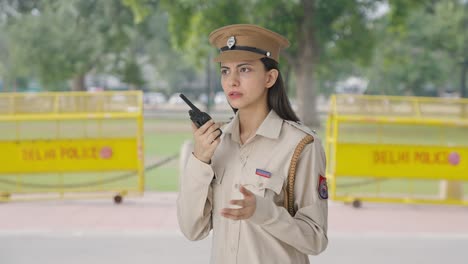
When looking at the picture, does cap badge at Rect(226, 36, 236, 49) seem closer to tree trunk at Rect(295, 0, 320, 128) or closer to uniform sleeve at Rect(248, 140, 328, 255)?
uniform sleeve at Rect(248, 140, 328, 255)

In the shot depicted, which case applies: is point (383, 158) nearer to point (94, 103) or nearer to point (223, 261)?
point (94, 103)

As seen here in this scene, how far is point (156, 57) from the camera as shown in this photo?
44906 mm

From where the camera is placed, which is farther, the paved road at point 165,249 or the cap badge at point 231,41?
the paved road at point 165,249

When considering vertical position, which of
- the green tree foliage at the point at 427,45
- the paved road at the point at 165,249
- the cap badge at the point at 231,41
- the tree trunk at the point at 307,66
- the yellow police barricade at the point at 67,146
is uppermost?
the green tree foliage at the point at 427,45

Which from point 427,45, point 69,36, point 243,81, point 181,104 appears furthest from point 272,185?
point 427,45

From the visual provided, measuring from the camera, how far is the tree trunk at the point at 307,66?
21.6 m

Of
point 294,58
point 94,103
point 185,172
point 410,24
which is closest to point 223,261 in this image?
point 185,172

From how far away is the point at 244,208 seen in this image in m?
1.71

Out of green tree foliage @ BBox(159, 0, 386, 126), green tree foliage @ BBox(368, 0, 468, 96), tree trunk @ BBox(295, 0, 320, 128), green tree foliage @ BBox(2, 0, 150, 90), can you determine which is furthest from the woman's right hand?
green tree foliage @ BBox(2, 0, 150, 90)

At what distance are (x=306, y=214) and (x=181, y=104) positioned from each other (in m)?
0.97

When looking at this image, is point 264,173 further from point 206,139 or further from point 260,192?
point 206,139

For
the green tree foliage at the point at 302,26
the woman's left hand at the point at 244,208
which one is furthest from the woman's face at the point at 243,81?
the green tree foliage at the point at 302,26

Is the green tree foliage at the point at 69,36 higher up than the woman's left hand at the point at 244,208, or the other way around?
the green tree foliage at the point at 69,36

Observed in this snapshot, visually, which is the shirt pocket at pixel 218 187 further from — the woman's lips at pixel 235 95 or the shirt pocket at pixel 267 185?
the woman's lips at pixel 235 95
